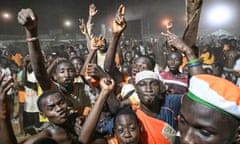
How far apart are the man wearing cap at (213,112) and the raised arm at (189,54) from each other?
79cm

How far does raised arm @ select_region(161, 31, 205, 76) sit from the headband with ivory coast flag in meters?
0.79

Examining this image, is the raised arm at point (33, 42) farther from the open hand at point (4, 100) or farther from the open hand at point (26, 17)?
the open hand at point (4, 100)

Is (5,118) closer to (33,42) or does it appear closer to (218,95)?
(33,42)

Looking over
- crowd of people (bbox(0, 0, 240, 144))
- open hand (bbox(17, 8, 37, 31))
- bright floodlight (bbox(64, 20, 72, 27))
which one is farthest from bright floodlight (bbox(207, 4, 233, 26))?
open hand (bbox(17, 8, 37, 31))

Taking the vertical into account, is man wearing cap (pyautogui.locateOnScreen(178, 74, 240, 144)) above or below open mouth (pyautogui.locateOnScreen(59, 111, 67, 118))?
above

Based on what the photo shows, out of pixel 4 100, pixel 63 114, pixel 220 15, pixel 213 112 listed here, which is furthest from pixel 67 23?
pixel 213 112

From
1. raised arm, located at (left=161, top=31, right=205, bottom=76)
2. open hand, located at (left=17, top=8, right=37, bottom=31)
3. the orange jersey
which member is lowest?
the orange jersey

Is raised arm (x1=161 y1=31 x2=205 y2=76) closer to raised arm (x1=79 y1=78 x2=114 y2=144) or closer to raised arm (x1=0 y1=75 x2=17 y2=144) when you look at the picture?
raised arm (x1=79 y1=78 x2=114 y2=144)

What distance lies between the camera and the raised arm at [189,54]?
2.07 metres

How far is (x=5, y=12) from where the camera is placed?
14398 millimetres

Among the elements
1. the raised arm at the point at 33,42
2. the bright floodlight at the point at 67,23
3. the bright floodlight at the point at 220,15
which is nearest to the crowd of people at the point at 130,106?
the raised arm at the point at 33,42

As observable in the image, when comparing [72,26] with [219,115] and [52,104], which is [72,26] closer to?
[52,104]

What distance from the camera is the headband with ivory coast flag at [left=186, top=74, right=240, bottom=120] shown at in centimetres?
119

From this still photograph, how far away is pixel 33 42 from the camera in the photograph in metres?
2.59
